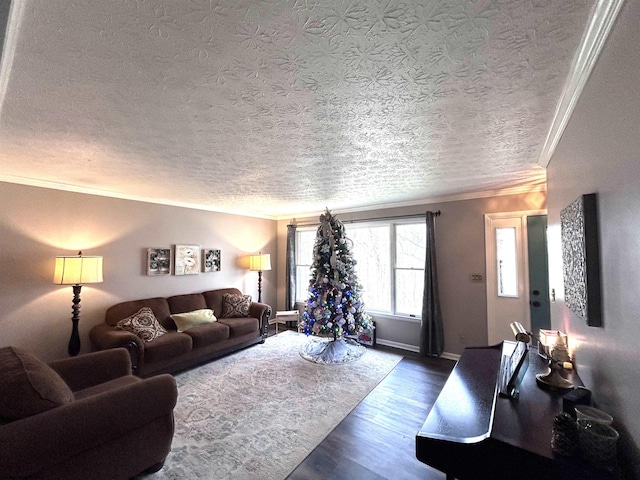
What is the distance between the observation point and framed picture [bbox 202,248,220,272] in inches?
189

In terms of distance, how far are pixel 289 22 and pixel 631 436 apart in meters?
1.94

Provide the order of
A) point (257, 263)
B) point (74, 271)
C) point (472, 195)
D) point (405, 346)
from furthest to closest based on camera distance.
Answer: point (257, 263) < point (405, 346) < point (472, 195) < point (74, 271)

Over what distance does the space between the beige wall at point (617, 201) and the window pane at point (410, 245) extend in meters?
2.94

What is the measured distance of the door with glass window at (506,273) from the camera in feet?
11.4

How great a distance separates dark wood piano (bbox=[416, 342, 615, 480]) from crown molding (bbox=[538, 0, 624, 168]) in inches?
61.9

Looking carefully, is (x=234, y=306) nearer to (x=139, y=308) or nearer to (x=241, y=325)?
(x=241, y=325)

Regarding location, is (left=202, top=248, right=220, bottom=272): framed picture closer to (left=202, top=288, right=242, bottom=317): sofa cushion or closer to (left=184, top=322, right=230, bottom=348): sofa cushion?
(left=202, top=288, right=242, bottom=317): sofa cushion

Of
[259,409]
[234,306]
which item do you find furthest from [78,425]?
[234,306]

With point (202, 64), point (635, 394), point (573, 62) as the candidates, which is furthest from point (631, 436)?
point (202, 64)

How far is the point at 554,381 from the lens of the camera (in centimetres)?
153

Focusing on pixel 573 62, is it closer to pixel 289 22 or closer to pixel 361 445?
pixel 289 22

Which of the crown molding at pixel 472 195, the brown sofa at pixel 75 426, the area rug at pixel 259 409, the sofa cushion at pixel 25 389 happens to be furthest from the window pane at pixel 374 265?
the sofa cushion at pixel 25 389

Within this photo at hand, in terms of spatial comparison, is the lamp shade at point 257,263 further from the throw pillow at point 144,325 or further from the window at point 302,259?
the throw pillow at point 144,325

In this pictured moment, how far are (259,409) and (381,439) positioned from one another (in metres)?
1.22
